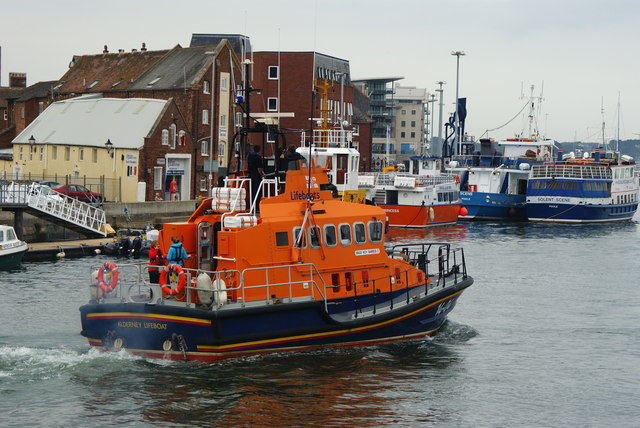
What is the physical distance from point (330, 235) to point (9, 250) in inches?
715

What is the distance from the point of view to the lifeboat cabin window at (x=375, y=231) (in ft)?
73.1

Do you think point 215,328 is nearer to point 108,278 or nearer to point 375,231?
point 108,278

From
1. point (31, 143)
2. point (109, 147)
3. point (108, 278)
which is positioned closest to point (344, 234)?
point (108, 278)

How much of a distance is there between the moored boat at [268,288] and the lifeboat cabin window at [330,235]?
2cm

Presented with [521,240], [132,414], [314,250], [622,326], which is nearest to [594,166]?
[521,240]

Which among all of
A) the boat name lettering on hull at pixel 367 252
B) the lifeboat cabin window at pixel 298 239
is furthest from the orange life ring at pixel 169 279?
the boat name lettering on hull at pixel 367 252

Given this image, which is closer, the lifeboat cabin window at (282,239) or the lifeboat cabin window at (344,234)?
the lifeboat cabin window at (282,239)

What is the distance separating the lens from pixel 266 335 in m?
20.0

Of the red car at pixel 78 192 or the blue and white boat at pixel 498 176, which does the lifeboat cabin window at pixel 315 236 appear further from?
Answer: the blue and white boat at pixel 498 176

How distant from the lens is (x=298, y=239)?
20906 mm

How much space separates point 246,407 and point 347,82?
2903 inches

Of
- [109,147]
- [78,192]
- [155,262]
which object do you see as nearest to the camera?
[155,262]

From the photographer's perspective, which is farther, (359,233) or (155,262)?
(359,233)

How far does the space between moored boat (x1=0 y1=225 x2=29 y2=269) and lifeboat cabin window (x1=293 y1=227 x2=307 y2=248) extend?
59.0ft
